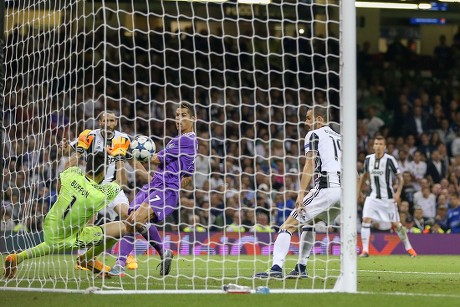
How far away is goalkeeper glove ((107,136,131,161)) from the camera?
10.7 meters

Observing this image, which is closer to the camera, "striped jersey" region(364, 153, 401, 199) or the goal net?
the goal net

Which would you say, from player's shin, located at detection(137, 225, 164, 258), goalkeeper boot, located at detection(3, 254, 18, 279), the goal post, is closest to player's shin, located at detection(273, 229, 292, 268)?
player's shin, located at detection(137, 225, 164, 258)

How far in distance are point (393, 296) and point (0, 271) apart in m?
5.35

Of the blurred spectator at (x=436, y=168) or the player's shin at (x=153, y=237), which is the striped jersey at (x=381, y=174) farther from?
the player's shin at (x=153, y=237)

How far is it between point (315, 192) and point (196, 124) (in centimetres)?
1070

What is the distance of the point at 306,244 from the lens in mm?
11742

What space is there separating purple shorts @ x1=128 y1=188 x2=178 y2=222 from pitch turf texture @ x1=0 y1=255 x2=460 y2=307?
728 mm

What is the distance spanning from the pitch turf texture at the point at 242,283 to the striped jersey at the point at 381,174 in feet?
13.0

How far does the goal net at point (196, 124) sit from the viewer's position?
10.4 meters

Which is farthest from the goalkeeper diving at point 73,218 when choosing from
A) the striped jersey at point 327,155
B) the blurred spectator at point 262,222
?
the blurred spectator at point 262,222

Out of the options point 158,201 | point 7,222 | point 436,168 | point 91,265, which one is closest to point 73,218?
point 91,265

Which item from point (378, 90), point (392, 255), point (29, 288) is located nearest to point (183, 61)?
point (378, 90)

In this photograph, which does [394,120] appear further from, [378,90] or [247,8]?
[247,8]

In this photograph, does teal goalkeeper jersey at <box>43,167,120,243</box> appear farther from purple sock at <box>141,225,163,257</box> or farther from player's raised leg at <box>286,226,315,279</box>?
player's raised leg at <box>286,226,315,279</box>
